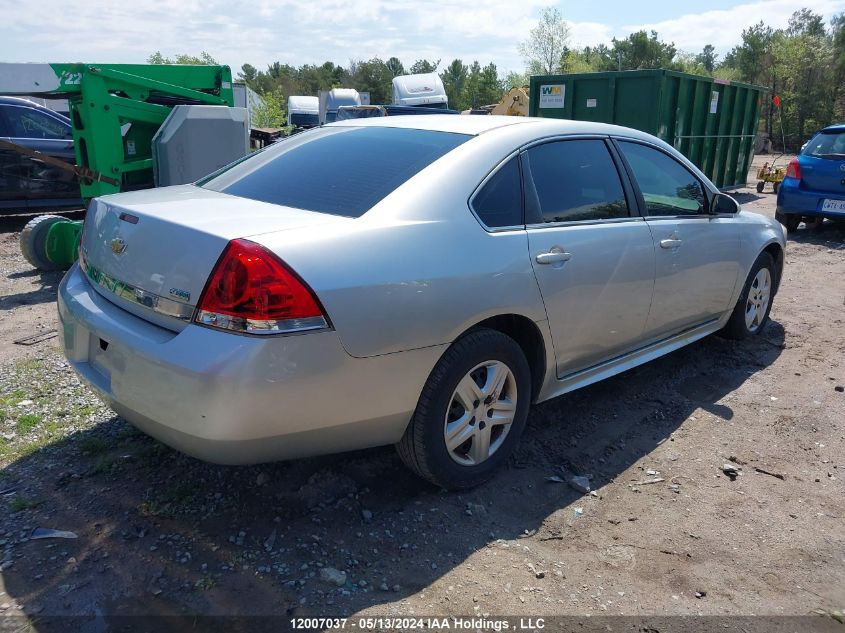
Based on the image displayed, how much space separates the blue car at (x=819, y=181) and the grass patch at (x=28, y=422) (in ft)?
34.2

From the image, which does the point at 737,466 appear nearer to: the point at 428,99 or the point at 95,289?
the point at 95,289

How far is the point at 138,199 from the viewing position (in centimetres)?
311

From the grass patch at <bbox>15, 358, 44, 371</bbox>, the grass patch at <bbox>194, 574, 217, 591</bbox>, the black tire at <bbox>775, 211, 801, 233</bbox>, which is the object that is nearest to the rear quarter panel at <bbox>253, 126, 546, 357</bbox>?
the grass patch at <bbox>194, 574, 217, 591</bbox>

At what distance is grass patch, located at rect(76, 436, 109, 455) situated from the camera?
3.43 meters

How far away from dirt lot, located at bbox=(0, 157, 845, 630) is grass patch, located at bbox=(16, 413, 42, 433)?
21 millimetres

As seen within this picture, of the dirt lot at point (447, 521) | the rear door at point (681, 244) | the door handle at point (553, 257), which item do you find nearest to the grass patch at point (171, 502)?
the dirt lot at point (447, 521)

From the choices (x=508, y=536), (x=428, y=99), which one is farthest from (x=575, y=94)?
(x=508, y=536)

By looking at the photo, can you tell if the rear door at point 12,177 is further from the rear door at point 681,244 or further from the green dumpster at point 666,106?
the rear door at point 681,244

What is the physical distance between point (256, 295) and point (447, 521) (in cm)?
133

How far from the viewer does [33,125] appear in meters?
10.2

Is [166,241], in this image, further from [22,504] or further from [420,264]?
[22,504]

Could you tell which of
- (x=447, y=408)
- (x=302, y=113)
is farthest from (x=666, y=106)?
(x=302, y=113)

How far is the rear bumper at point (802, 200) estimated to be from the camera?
10.0m

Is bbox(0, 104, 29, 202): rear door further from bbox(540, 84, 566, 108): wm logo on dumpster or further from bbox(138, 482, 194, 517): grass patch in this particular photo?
bbox(540, 84, 566, 108): wm logo on dumpster
